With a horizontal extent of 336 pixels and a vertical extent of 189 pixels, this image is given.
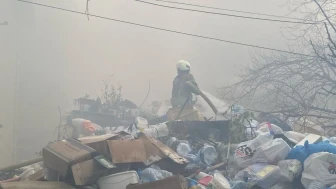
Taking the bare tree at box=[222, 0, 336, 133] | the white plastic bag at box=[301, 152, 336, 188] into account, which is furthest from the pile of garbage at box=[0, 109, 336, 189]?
the bare tree at box=[222, 0, 336, 133]

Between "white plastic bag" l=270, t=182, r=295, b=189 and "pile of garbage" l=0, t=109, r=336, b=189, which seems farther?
"white plastic bag" l=270, t=182, r=295, b=189

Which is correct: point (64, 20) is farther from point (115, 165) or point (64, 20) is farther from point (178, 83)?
point (115, 165)

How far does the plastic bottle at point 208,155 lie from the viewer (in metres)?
5.52

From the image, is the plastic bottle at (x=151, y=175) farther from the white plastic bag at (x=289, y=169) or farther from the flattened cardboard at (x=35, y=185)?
the white plastic bag at (x=289, y=169)

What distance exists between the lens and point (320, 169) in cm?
436

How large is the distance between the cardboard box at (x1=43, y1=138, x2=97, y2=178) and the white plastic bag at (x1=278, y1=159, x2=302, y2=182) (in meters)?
2.09

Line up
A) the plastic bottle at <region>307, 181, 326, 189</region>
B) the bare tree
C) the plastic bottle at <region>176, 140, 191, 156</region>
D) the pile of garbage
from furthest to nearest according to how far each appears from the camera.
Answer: the bare tree < the plastic bottle at <region>176, 140, 191, 156</region> < the pile of garbage < the plastic bottle at <region>307, 181, 326, 189</region>

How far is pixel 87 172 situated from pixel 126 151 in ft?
1.74

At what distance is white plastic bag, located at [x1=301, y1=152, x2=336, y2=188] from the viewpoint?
430 centimetres

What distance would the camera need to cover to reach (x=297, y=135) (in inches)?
244

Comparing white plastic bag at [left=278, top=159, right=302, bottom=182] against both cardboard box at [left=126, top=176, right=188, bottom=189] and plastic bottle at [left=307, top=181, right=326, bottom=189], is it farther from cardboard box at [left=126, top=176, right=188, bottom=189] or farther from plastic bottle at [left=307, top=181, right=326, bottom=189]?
cardboard box at [left=126, top=176, right=188, bottom=189]

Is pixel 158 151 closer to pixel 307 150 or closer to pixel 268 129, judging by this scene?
pixel 307 150

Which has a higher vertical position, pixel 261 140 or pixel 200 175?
pixel 261 140

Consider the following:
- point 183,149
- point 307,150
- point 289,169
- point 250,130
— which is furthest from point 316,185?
→ point 250,130
